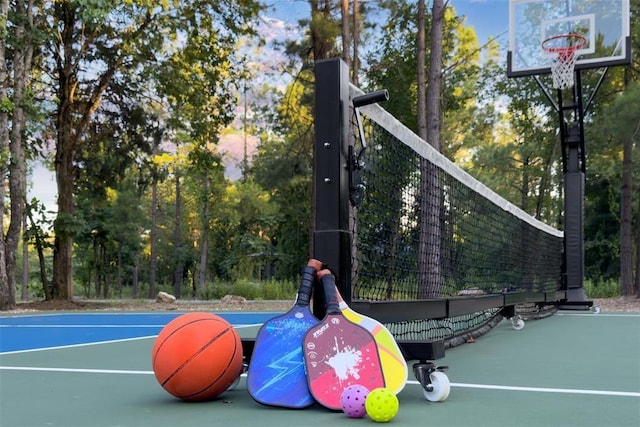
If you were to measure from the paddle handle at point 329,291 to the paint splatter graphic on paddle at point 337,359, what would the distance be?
37 mm

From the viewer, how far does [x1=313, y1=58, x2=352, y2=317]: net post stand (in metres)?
3.73

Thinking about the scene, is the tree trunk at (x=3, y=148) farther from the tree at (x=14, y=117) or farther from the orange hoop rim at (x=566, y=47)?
the orange hoop rim at (x=566, y=47)

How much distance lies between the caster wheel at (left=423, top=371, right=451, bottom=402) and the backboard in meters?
9.83

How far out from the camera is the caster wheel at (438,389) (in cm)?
317

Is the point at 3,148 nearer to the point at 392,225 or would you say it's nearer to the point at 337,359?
the point at 392,225

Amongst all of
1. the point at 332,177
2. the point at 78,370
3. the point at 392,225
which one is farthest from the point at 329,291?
the point at 78,370

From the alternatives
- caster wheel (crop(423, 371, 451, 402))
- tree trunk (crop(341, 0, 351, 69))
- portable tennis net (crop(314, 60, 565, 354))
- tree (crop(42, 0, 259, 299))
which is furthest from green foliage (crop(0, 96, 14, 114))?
caster wheel (crop(423, 371, 451, 402))

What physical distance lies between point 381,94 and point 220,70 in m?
16.2

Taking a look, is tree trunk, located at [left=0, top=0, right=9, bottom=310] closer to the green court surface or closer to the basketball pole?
the green court surface

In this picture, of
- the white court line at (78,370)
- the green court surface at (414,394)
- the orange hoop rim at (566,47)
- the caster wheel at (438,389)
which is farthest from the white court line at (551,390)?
the orange hoop rim at (566,47)

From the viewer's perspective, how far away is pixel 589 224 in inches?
1241

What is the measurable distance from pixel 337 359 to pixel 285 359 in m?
0.28

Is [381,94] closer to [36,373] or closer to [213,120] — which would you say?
[36,373]

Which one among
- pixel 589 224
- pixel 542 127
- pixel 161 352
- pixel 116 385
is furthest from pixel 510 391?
pixel 589 224
